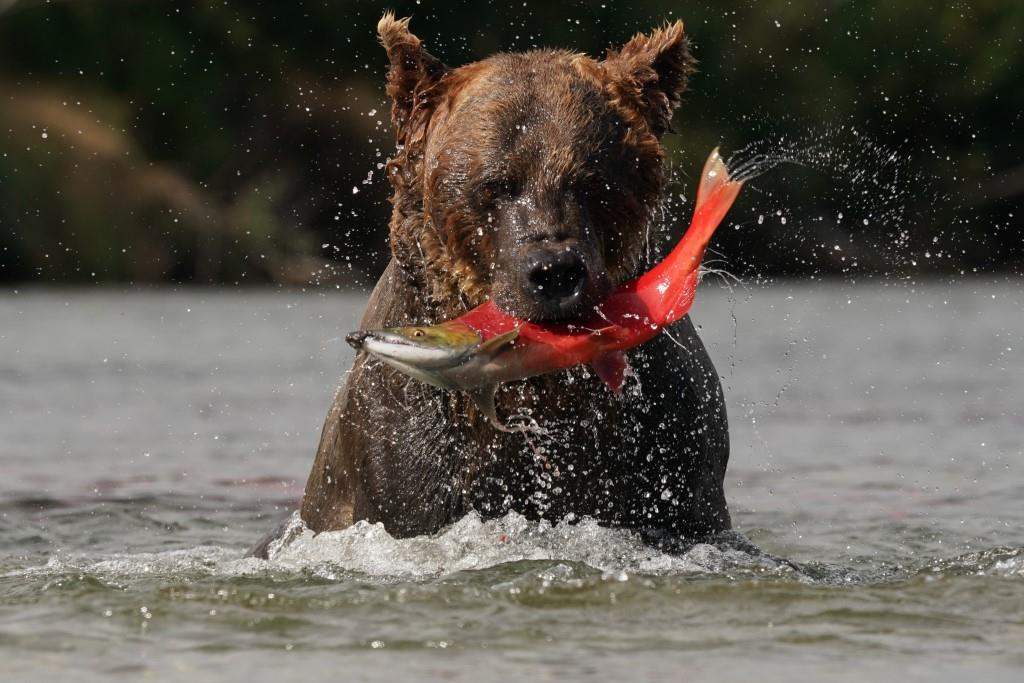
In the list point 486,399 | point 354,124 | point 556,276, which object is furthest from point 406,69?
point 354,124

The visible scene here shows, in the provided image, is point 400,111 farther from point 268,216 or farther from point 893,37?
point 893,37

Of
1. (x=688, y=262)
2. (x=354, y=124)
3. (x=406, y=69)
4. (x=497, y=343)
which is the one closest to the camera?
(x=497, y=343)

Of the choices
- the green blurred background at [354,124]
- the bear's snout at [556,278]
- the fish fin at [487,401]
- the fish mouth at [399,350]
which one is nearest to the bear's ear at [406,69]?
the bear's snout at [556,278]

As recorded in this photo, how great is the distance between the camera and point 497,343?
5.16 m

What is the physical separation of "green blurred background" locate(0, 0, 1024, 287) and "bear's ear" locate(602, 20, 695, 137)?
51.6 feet

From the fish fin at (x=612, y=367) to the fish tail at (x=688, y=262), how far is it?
15 centimetres

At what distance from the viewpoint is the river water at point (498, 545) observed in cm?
496

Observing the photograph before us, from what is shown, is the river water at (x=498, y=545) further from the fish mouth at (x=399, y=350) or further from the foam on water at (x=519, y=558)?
the fish mouth at (x=399, y=350)

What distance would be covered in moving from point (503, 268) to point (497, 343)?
1.40 ft

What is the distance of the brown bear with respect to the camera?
568 cm

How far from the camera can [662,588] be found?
5.57m

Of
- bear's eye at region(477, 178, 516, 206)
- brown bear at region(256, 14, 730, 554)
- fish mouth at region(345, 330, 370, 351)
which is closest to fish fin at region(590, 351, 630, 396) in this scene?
brown bear at region(256, 14, 730, 554)

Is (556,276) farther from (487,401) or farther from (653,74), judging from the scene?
(653,74)

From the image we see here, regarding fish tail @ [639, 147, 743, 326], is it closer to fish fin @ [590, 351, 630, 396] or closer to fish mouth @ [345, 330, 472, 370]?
fish fin @ [590, 351, 630, 396]
